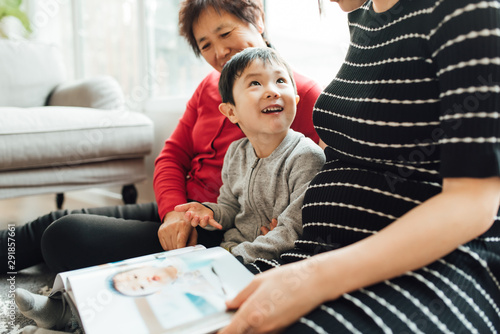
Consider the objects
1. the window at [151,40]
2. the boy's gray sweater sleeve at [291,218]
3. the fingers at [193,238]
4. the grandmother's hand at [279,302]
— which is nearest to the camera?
the grandmother's hand at [279,302]

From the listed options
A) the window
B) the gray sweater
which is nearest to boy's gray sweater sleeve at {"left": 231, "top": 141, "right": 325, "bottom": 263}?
the gray sweater

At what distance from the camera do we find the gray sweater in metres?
0.82

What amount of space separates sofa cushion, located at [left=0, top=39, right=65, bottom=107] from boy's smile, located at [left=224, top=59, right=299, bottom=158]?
6.08 feet

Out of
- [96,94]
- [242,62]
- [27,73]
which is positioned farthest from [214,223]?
[27,73]

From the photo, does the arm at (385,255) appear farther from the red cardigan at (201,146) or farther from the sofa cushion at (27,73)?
the sofa cushion at (27,73)

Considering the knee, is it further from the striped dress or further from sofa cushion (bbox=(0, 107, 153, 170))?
sofa cushion (bbox=(0, 107, 153, 170))

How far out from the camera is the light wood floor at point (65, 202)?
7.27 feet

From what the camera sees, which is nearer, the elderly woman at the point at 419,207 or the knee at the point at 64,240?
the elderly woman at the point at 419,207

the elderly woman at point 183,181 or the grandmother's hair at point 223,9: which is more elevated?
the grandmother's hair at point 223,9

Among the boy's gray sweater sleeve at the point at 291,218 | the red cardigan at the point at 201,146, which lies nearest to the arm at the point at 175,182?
the red cardigan at the point at 201,146

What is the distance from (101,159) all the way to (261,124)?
115 cm

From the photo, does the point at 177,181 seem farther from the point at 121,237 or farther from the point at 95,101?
the point at 95,101

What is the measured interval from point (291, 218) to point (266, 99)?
10.6 inches

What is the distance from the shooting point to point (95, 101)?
209 centimetres
